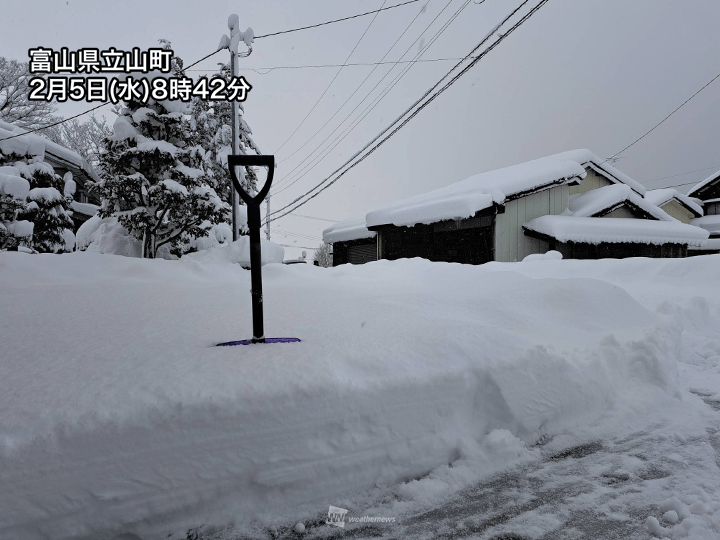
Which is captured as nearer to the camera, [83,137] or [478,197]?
[478,197]

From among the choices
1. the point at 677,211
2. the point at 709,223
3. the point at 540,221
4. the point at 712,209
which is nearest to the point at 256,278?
the point at 540,221

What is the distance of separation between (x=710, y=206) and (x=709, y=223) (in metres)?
2.37

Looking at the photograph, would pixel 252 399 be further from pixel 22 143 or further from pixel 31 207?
pixel 22 143

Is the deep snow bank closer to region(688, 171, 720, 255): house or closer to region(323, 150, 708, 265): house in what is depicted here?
region(323, 150, 708, 265): house

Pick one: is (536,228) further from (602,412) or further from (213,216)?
(602,412)

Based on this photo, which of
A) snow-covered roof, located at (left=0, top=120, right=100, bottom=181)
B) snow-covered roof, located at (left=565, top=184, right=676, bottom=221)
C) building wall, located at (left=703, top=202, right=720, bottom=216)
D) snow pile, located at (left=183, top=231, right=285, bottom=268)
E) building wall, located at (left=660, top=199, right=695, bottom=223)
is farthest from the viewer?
building wall, located at (left=703, top=202, right=720, bottom=216)

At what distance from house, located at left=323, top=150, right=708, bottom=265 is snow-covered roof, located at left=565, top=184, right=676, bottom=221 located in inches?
1.1

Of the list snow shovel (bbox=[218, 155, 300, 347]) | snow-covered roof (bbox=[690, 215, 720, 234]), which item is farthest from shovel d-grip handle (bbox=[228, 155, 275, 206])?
snow-covered roof (bbox=[690, 215, 720, 234])

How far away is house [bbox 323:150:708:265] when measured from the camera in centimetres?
1117

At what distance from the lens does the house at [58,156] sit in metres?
12.7

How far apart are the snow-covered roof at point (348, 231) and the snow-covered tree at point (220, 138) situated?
13.8 ft

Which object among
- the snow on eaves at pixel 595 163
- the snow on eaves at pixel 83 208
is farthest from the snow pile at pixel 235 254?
the snow on eaves at pixel 83 208

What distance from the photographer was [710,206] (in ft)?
69.4

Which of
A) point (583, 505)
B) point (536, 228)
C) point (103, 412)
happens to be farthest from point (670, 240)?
point (103, 412)
